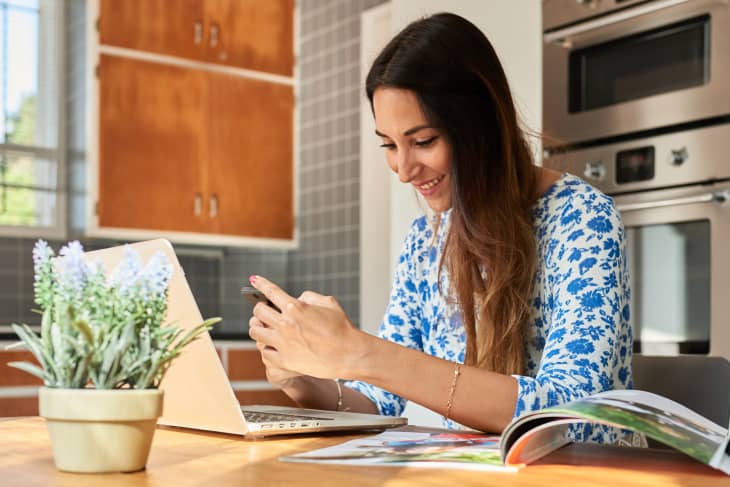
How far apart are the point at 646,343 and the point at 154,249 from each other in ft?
5.44

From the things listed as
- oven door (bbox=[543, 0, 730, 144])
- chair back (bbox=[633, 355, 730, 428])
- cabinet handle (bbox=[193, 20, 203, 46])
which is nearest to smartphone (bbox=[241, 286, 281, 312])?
chair back (bbox=[633, 355, 730, 428])

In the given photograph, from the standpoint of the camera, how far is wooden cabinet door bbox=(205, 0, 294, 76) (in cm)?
394

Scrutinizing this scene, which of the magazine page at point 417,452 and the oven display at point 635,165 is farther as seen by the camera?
the oven display at point 635,165

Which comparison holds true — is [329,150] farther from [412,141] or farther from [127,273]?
[127,273]

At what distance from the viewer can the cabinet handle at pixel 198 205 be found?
3889mm

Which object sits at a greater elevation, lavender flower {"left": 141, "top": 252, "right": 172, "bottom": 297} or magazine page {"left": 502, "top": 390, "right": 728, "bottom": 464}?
lavender flower {"left": 141, "top": 252, "right": 172, "bottom": 297}

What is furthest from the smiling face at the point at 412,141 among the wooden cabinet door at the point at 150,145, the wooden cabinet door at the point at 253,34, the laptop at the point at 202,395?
the wooden cabinet door at the point at 253,34

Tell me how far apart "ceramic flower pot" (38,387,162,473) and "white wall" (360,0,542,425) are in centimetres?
161

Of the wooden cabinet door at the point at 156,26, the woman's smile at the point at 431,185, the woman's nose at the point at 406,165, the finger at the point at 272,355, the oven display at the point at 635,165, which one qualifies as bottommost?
the finger at the point at 272,355

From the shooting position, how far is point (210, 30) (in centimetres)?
392

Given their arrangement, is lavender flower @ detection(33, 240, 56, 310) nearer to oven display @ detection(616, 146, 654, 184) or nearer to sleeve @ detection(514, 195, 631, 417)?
sleeve @ detection(514, 195, 631, 417)

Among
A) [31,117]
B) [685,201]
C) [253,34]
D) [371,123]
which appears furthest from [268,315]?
[31,117]

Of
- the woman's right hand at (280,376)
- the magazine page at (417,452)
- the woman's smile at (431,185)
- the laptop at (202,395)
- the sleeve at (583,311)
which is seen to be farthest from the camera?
the woman's smile at (431,185)

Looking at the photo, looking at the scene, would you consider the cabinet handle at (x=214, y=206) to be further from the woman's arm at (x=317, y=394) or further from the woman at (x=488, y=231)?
the woman's arm at (x=317, y=394)
